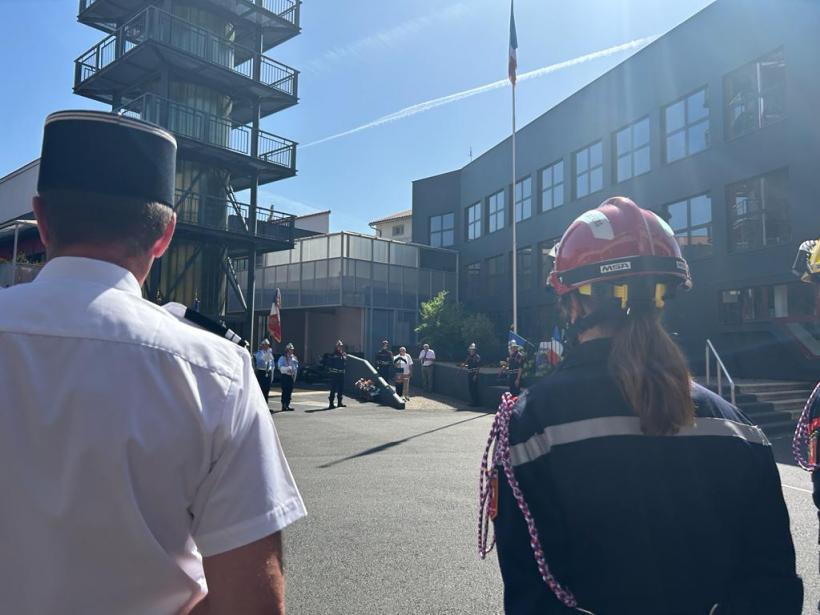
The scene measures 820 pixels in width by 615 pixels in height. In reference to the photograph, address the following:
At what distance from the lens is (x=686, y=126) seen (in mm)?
23516

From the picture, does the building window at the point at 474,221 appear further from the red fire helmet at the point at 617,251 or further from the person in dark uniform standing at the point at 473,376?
the red fire helmet at the point at 617,251

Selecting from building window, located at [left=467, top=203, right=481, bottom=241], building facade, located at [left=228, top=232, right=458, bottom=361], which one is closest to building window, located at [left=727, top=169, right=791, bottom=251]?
building facade, located at [left=228, top=232, right=458, bottom=361]

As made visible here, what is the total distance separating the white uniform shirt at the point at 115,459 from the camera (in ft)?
4.24

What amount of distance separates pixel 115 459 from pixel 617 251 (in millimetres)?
1566

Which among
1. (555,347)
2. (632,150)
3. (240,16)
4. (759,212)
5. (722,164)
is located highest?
(240,16)

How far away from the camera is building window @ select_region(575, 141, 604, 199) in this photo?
2811 cm

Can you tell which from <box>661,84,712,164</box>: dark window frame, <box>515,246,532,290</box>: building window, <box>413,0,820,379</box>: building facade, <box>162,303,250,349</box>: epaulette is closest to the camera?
<box>162,303,250,349</box>: epaulette

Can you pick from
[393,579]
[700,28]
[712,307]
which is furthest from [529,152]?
[393,579]

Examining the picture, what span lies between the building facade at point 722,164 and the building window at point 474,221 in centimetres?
607

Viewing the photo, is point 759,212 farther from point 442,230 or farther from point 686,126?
point 442,230

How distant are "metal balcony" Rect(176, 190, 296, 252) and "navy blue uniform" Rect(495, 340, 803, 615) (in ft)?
75.8

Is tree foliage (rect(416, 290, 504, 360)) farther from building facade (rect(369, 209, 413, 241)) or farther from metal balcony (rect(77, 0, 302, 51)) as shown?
building facade (rect(369, 209, 413, 241))

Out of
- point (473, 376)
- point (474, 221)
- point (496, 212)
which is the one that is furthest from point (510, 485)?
point (474, 221)

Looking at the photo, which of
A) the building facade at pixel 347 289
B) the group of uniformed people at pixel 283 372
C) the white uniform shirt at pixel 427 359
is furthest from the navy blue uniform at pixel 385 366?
the building facade at pixel 347 289
